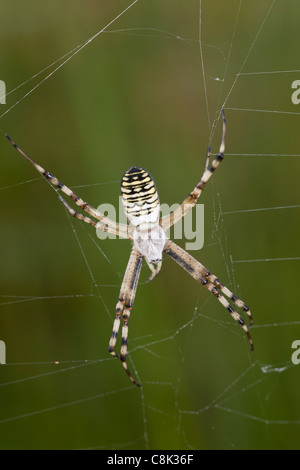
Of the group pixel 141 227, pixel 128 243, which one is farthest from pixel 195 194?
pixel 128 243

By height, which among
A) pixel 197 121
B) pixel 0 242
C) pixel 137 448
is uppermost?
pixel 197 121

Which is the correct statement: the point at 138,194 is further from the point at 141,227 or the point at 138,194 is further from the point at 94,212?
the point at 94,212

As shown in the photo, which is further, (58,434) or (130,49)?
(58,434)

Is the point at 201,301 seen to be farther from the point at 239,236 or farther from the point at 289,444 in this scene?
the point at 289,444

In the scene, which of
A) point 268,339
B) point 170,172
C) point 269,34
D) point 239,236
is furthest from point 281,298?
point 269,34

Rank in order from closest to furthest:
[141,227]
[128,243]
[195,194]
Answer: [195,194] → [141,227] → [128,243]

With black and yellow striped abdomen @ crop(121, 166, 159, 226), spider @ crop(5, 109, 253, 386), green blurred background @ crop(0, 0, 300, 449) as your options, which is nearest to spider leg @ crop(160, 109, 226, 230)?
spider @ crop(5, 109, 253, 386)

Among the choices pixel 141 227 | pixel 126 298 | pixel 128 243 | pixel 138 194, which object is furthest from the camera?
pixel 128 243
